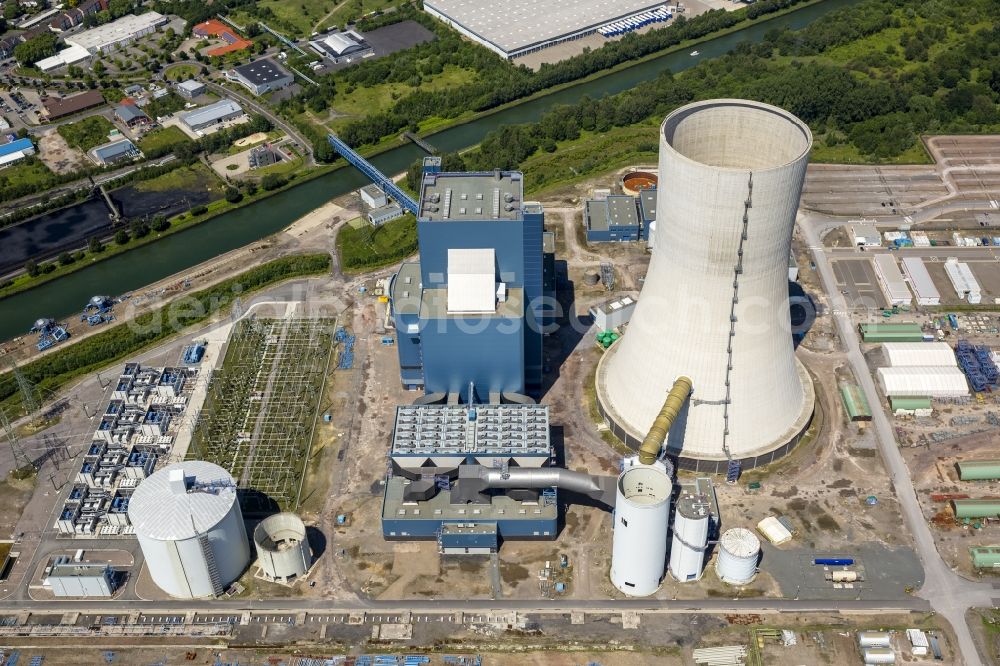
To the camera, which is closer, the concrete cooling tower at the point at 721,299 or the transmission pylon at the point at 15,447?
the concrete cooling tower at the point at 721,299

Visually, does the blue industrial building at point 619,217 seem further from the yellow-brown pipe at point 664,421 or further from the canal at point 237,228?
the yellow-brown pipe at point 664,421

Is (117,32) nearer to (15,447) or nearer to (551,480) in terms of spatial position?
(15,447)

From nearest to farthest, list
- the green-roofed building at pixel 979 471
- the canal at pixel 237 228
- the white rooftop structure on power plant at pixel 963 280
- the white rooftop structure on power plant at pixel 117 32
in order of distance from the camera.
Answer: the green-roofed building at pixel 979 471 → the white rooftop structure on power plant at pixel 963 280 → the canal at pixel 237 228 → the white rooftop structure on power plant at pixel 117 32

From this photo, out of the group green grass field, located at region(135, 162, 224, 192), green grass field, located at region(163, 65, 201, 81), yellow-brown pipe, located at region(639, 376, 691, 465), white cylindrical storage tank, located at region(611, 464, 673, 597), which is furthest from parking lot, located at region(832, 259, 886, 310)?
green grass field, located at region(163, 65, 201, 81)

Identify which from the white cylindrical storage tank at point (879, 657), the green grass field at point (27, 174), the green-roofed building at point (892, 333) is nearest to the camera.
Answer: the white cylindrical storage tank at point (879, 657)

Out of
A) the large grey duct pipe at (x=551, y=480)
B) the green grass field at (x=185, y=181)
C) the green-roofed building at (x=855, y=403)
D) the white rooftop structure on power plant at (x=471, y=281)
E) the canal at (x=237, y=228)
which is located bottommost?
the canal at (x=237, y=228)

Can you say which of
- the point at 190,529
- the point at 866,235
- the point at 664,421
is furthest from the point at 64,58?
the point at 664,421

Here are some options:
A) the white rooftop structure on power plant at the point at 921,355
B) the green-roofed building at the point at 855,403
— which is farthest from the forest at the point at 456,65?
the green-roofed building at the point at 855,403
